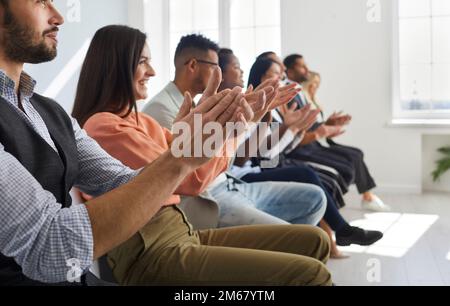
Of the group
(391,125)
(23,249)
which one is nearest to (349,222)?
(391,125)

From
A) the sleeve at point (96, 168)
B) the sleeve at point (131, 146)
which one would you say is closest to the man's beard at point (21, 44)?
the sleeve at point (96, 168)

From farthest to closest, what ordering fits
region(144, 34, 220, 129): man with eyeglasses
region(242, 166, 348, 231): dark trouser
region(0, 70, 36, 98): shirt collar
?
region(242, 166, 348, 231): dark trouser < region(144, 34, 220, 129): man with eyeglasses < region(0, 70, 36, 98): shirt collar

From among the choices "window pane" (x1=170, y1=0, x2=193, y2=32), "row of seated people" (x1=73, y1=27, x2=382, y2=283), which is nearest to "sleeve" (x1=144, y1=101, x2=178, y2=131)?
"row of seated people" (x1=73, y1=27, x2=382, y2=283)

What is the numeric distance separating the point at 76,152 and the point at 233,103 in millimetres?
218

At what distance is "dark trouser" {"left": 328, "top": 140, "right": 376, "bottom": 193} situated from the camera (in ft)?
3.90

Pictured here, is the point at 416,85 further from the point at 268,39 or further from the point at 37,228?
the point at 37,228

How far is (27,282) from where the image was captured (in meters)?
0.49

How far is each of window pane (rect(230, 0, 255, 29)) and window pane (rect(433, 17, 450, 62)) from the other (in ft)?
1.27

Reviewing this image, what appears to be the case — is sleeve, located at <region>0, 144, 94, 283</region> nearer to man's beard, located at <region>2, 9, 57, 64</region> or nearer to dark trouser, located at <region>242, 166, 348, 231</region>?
man's beard, located at <region>2, 9, 57, 64</region>

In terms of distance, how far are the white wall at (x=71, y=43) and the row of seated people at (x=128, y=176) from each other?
149 millimetres

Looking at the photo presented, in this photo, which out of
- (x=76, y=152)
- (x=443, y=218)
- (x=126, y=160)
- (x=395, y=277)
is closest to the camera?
(x=76, y=152)

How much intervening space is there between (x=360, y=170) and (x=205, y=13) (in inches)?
22.7

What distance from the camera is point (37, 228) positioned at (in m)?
0.40

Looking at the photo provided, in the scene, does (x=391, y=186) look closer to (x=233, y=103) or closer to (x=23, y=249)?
(x=233, y=103)
